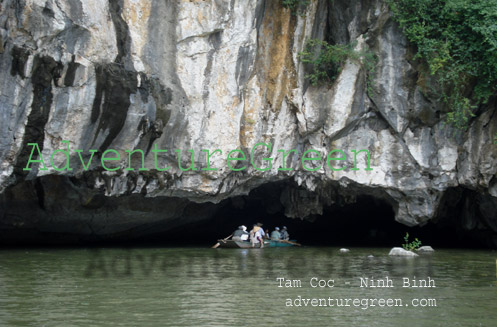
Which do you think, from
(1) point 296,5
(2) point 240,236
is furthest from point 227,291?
(2) point 240,236

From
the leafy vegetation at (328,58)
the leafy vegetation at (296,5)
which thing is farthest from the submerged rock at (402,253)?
the leafy vegetation at (296,5)

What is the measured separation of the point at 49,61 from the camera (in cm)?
1282

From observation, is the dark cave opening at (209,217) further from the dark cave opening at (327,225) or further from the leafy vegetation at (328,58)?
the leafy vegetation at (328,58)

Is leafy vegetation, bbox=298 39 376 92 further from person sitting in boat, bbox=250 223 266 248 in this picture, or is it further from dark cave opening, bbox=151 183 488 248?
dark cave opening, bbox=151 183 488 248

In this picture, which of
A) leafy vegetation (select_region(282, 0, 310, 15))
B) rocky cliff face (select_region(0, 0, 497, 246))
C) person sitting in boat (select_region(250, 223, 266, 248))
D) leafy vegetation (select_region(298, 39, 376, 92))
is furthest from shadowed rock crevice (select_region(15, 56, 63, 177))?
person sitting in boat (select_region(250, 223, 266, 248))

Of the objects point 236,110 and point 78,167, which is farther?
point 236,110

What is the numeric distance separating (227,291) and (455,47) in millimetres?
9885

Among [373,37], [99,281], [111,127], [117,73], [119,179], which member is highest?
[373,37]

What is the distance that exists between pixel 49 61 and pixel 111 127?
6.78 ft

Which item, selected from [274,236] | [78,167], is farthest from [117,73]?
[274,236]

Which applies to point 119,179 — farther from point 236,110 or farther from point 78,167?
point 236,110

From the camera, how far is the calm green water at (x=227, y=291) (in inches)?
284

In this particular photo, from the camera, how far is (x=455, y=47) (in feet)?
52.3

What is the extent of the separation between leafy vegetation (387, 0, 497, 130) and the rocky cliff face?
0.45m
